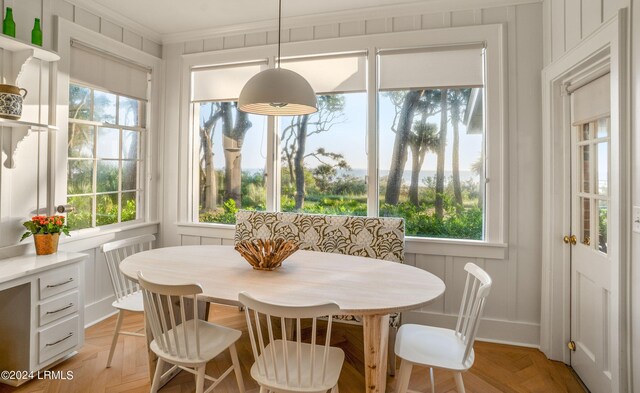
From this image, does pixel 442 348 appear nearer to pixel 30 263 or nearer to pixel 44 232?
pixel 30 263

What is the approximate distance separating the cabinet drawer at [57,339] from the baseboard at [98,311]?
635 millimetres

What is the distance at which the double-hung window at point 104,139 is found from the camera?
3.00 meters

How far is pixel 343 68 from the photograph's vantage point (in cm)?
325

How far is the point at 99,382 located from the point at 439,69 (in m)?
3.40

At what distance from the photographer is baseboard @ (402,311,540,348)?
9.12 feet

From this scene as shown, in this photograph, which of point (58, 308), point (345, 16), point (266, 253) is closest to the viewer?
point (266, 253)

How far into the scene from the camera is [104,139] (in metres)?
3.28

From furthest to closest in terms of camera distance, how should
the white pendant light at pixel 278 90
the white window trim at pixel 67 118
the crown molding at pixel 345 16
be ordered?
1. the crown molding at pixel 345 16
2. the white window trim at pixel 67 118
3. the white pendant light at pixel 278 90

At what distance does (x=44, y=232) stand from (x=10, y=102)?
0.89 metres

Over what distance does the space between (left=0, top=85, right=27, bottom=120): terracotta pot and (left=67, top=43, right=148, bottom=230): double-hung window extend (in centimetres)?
66

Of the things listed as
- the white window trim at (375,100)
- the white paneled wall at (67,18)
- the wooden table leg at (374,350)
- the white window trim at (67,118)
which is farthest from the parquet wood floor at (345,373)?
the white paneled wall at (67,18)

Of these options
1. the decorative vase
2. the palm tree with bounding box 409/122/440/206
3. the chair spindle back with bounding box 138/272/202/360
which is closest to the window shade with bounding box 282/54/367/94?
the palm tree with bounding box 409/122/440/206

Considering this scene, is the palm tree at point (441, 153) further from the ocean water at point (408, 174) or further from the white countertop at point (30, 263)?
the white countertop at point (30, 263)

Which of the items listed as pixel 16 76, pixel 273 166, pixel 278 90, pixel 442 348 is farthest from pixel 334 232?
pixel 16 76
